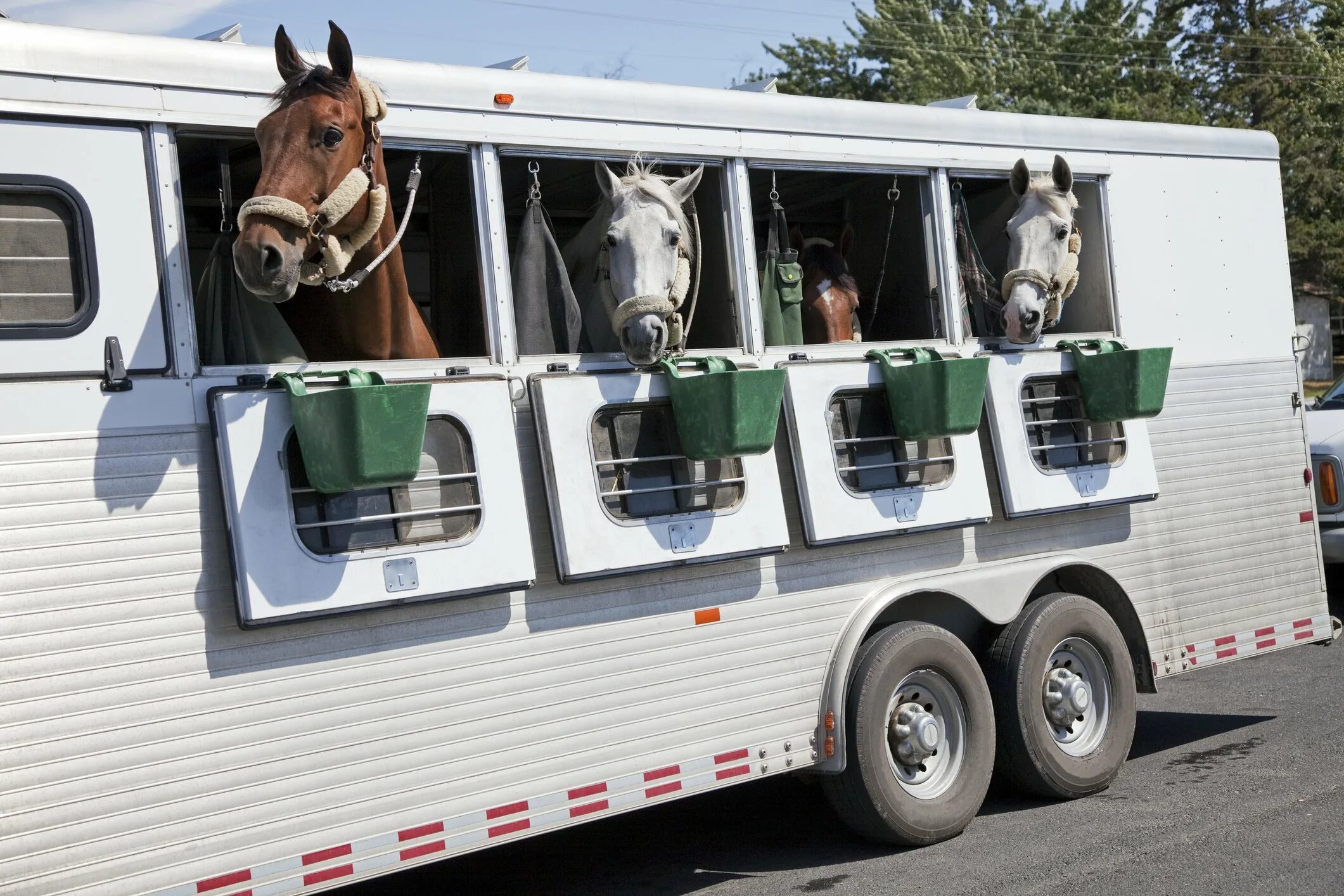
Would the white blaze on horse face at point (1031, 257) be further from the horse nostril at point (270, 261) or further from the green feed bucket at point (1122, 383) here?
the horse nostril at point (270, 261)

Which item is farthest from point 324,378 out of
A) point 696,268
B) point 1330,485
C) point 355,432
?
point 1330,485

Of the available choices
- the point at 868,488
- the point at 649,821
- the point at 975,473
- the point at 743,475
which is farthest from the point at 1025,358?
the point at 649,821

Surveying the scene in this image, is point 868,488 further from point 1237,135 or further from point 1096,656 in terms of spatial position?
point 1237,135

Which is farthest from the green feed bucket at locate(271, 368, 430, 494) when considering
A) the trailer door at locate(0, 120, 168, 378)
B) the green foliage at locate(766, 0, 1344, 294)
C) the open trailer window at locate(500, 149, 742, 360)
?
the green foliage at locate(766, 0, 1344, 294)

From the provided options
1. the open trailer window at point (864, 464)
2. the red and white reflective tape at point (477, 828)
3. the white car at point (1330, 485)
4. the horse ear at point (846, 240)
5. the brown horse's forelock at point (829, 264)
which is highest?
the horse ear at point (846, 240)

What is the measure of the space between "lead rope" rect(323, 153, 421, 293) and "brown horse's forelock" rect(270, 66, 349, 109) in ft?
1.61

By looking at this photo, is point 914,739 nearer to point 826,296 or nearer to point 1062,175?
point 826,296

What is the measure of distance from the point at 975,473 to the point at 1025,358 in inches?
28.7

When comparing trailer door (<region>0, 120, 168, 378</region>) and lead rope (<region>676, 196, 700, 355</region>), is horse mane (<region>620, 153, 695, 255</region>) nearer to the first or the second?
lead rope (<region>676, 196, 700, 355</region>)

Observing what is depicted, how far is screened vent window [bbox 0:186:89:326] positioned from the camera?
13.4ft

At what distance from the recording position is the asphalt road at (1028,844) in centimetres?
557

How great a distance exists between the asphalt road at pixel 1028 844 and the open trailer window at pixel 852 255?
2.25 m

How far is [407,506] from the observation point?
4.72m

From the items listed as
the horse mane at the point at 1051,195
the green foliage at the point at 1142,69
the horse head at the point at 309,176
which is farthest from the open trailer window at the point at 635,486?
the green foliage at the point at 1142,69
